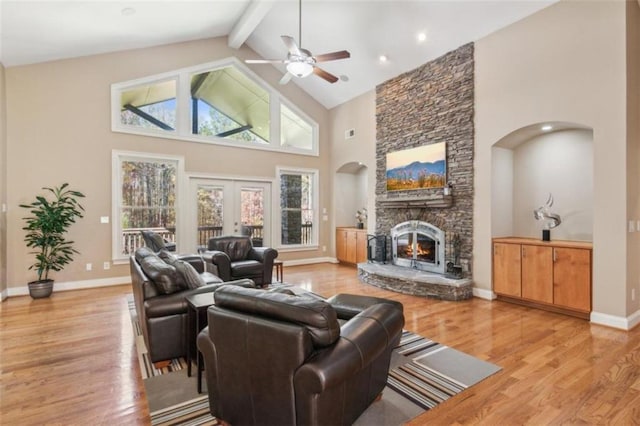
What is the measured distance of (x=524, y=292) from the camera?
14.5 ft

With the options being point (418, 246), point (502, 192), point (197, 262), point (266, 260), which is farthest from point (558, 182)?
point (197, 262)

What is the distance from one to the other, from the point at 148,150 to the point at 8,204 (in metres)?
2.22

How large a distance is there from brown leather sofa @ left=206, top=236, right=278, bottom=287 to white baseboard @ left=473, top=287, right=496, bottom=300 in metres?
3.31

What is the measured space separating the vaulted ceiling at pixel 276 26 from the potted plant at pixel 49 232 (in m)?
2.15

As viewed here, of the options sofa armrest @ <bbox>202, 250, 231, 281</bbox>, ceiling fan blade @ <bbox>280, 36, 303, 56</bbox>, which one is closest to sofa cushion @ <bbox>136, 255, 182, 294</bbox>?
sofa armrest @ <bbox>202, 250, 231, 281</bbox>

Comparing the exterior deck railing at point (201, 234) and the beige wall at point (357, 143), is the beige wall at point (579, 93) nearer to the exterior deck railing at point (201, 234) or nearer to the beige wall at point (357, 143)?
the beige wall at point (357, 143)

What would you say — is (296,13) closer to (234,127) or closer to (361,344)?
(234,127)

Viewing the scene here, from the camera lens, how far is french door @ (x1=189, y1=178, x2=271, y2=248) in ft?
22.0

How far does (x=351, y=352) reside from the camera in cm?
160

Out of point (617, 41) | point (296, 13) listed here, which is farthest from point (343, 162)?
point (617, 41)

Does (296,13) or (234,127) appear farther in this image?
(234,127)

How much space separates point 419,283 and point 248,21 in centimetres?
538

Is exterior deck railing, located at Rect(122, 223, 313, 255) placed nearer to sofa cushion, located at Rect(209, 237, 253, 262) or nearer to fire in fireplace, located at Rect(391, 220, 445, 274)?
sofa cushion, located at Rect(209, 237, 253, 262)

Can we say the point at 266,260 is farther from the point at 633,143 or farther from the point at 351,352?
the point at 633,143
